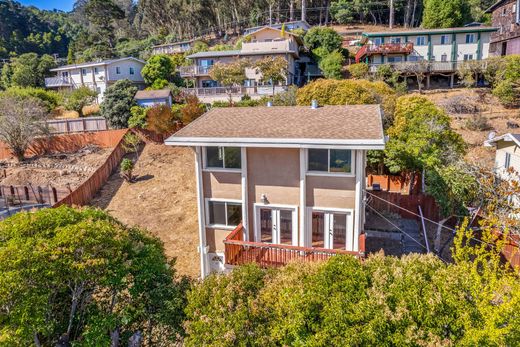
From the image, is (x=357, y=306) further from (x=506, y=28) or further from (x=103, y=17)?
(x=103, y=17)

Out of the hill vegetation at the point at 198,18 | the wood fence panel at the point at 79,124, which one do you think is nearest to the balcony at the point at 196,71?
the wood fence panel at the point at 79,124

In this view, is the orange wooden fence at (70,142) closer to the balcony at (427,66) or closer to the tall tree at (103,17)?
the balcony at (427,66)

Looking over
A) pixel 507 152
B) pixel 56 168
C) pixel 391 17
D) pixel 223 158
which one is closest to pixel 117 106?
pixel 56 168

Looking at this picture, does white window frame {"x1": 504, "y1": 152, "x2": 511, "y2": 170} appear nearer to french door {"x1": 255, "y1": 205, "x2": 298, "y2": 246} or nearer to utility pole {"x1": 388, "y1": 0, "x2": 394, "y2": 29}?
french door {"x1": 255, "y1": 205, "x2": 298, "y2": 246}

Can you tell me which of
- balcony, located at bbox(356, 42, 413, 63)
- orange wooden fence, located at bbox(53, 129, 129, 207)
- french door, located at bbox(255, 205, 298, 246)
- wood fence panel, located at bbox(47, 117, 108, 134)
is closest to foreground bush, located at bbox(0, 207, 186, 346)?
french door, located at bbox(255, 205, 298, 246)

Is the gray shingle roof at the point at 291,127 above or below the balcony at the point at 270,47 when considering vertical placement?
below

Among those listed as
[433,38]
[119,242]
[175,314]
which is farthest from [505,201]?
[433,38]
